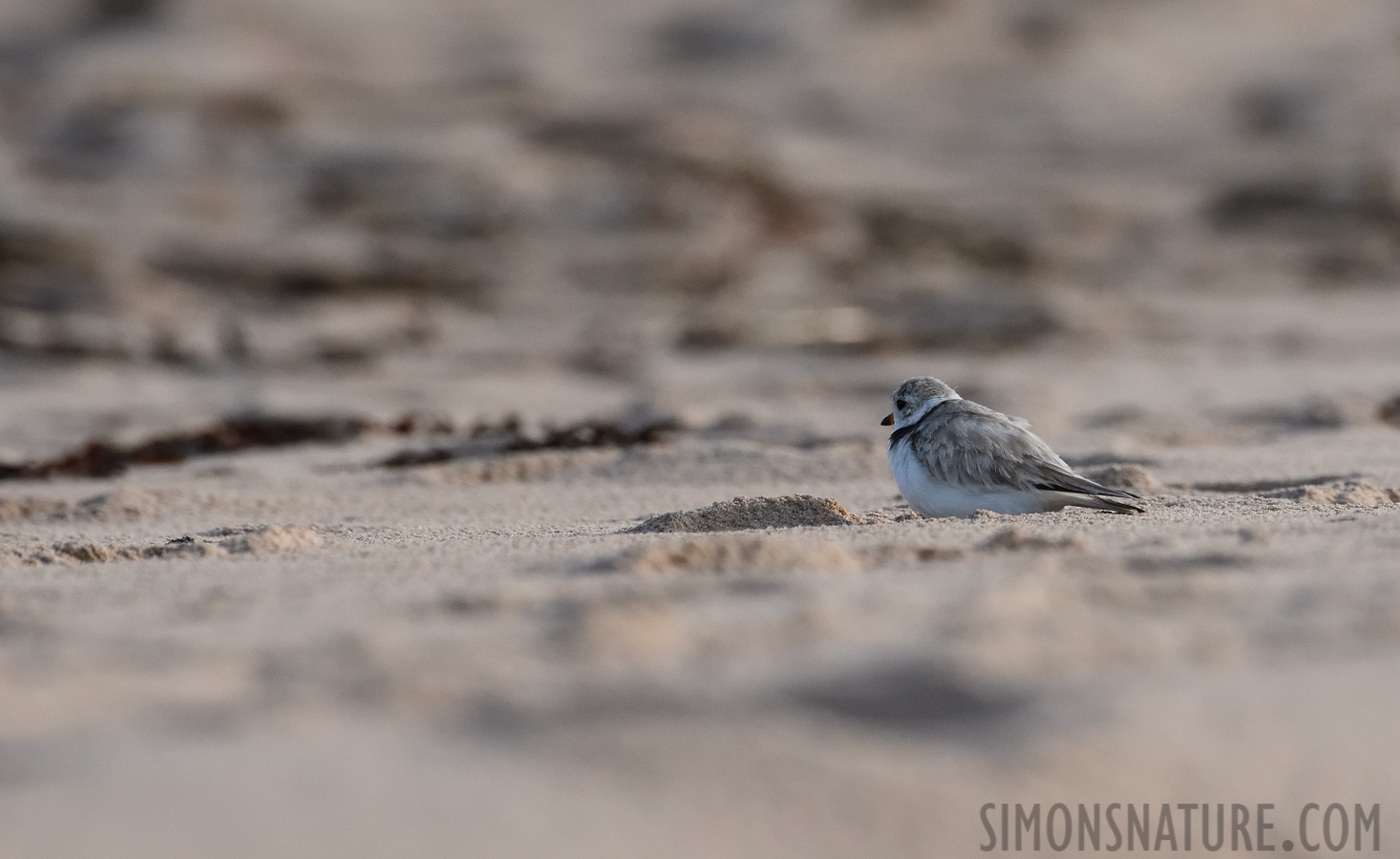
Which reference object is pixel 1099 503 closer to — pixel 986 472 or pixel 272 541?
pixel 986 472

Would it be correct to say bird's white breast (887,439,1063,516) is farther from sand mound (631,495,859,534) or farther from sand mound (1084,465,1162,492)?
sand mound (1084,465,1162,492)

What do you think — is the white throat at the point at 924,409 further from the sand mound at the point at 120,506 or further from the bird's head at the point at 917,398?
the sand mound at the point at 120,506

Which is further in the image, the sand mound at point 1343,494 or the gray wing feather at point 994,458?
the sand mound at point 1343,494

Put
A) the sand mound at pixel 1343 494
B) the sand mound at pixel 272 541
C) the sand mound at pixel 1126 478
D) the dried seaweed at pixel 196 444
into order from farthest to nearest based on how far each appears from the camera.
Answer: the dried seaweed at pixel 196 444, the sand mound at pixel 1126 478, the sand mound at pixel 1343 494, the sand mound at pixel 272 541

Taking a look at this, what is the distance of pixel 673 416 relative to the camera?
6.83 m

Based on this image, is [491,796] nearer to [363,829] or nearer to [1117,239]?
[363,829]

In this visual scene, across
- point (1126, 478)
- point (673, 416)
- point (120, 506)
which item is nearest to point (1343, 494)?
point (1126, 478)

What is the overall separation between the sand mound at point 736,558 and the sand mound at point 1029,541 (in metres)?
0.34

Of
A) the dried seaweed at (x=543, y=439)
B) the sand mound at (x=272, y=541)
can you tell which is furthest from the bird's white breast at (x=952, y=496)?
the dried seaweed at (x=543, y=439)

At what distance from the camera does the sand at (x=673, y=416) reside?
1.93 metres

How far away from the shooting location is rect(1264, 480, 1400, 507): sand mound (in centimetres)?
414

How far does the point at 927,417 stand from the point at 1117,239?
460 inches

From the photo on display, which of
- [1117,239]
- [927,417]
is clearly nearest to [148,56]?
[1117,239]

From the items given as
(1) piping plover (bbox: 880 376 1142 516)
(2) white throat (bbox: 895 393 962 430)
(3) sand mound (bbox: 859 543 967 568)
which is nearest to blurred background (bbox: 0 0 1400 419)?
(2) white throat (bbox: 895 393 962 430)
